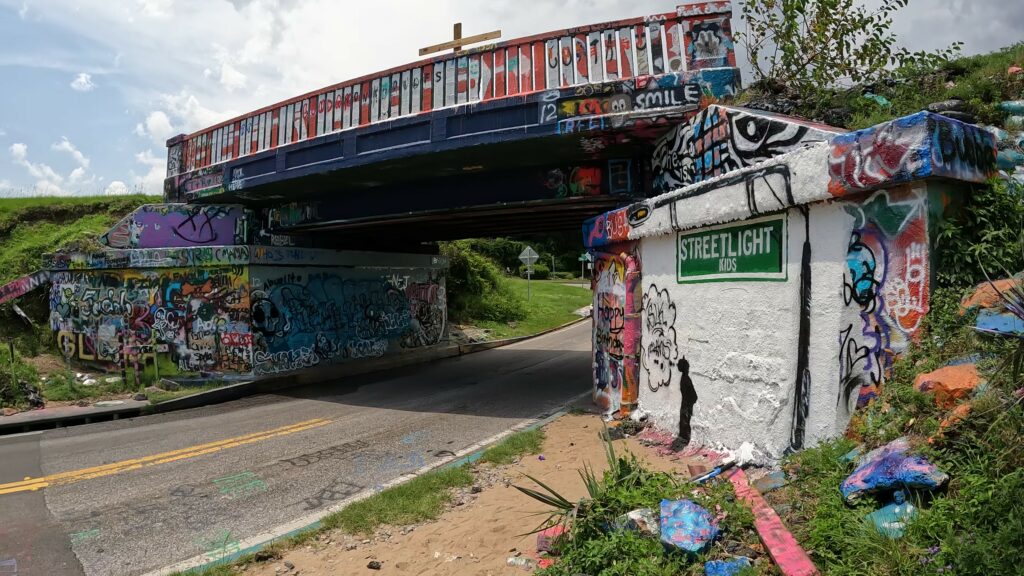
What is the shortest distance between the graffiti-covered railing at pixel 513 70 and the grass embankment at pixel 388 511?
5891 millimetres

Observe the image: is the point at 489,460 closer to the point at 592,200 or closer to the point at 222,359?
the point at 592,200

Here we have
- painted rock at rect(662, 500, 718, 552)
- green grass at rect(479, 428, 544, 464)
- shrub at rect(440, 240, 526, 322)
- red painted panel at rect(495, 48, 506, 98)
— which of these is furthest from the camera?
shrub at rect(440, 240, 526, 322)

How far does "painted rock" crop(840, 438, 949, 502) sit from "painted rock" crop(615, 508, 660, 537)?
1145 mm

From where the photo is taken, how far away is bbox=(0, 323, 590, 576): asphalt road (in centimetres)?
550

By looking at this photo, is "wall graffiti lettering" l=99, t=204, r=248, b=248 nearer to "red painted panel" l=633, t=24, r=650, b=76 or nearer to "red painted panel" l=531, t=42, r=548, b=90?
"red painted panel" l=531, t=42, r=548, b=90

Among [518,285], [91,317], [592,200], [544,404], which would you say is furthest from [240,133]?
[518,285]

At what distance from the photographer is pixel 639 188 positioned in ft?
34.1

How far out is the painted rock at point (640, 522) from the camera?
3870 mm

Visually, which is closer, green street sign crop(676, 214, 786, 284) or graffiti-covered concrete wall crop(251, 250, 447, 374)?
green street sign crop(676, 214, 786, 284)

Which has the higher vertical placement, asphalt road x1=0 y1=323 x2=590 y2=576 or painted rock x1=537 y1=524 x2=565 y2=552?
painted rock x1=537 y1=524 x2=565 y2=552

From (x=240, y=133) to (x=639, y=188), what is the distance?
920 centimetres

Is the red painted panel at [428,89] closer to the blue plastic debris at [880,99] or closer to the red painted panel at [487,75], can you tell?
the red painted panel at [487,75]

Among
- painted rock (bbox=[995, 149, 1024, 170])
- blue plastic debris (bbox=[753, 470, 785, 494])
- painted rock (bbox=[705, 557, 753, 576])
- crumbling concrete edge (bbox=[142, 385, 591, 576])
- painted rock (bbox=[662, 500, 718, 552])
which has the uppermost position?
painted rock (bbox=[995, 149, 1024, 170])

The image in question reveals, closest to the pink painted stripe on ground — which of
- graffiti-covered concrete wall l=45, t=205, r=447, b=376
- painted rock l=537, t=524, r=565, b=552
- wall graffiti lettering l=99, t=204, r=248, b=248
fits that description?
painted rock l=537, t=524, r=565, b=552
